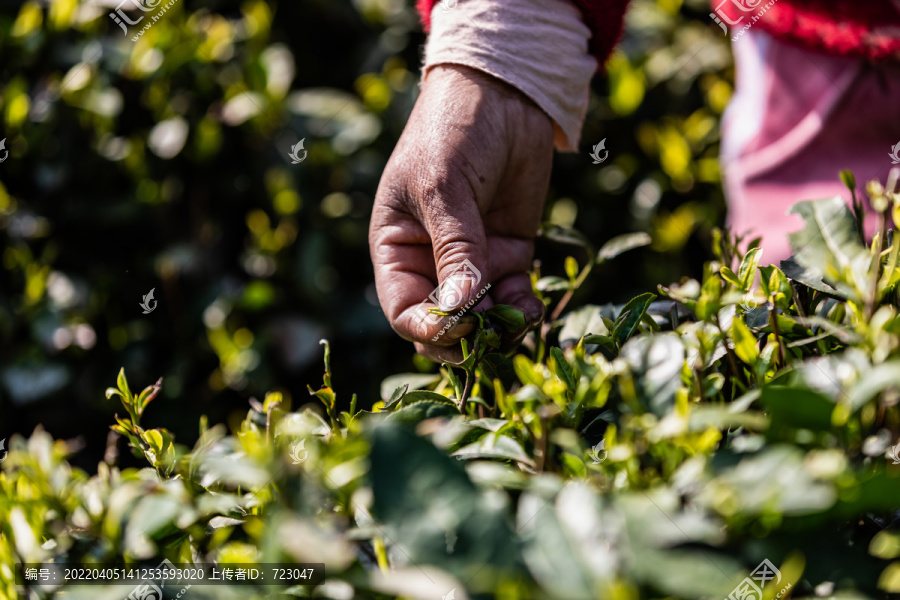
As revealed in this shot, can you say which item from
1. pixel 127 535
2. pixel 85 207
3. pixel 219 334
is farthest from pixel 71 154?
pixel 127 535

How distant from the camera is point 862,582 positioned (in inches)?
25.2

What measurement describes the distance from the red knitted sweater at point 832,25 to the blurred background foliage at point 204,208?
105 centimetres

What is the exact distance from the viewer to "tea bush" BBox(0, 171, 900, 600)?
604 mm

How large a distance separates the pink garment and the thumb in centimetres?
86

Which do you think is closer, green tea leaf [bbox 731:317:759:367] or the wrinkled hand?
green tea leaf [bbox 731:317:759:367]

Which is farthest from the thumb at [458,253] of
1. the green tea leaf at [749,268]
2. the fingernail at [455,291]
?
the green tea leaf at [749,268]

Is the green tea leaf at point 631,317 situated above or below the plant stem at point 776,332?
below

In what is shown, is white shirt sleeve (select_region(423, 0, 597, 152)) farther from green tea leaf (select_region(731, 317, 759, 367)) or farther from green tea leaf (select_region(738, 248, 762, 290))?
green tea leaf (select_region(731, 317, 759, 367))

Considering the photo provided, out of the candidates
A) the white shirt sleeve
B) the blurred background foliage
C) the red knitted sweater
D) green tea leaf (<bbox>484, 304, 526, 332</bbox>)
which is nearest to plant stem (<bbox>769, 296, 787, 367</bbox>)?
green tea leaf (<bbox>484, 304, 526, 332</bbox>)

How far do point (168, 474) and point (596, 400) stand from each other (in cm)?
56

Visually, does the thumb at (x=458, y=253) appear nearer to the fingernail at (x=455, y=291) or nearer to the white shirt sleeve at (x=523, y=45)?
the fingernail at (x=455, y=291)

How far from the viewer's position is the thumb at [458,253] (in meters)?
1.10

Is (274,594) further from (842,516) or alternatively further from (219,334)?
(219,334)

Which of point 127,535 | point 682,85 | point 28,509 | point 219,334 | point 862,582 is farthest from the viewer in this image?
point 682,85
